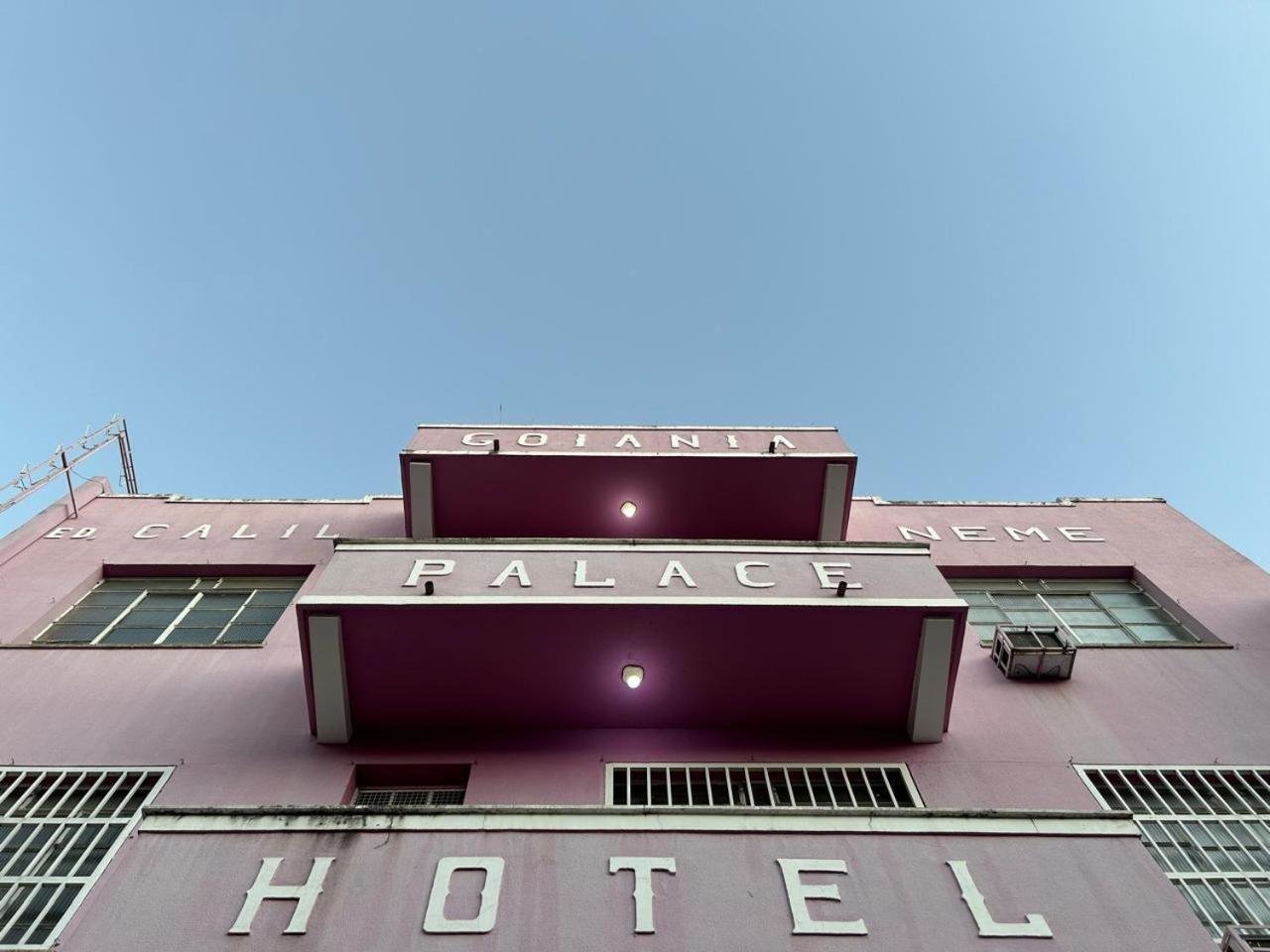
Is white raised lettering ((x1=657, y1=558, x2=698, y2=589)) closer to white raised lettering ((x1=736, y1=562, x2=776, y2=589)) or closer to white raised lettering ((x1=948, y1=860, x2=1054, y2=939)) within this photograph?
white raised lettering ((x1=736, y1=562, x2=776, y2=589))

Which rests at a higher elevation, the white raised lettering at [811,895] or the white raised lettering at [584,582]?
the white raised lettering at [584,582]

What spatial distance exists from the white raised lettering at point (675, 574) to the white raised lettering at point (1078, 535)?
8653 millimetres

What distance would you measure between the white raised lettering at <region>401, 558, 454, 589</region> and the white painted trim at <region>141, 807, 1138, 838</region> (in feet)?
11.7

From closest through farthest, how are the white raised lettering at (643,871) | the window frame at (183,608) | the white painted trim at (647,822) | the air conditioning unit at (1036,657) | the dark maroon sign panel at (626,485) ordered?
the white raised lettering at (643,871), the white painted trim at (647,822), the air conditioning unit at (1036,657), the window frame at (183,608), the dark maroon sign panel at (626,485)

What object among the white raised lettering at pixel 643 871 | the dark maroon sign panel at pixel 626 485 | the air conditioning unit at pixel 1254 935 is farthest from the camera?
the dark maroon sign panel at pixel 626 485

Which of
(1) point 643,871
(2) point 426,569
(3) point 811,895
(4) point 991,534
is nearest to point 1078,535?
(4) point 991,534

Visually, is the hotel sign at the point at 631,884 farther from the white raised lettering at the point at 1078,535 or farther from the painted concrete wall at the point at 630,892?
the white raised lettering at the point at 1078,535

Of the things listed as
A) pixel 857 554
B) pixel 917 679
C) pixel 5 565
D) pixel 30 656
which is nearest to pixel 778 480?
pixel 857 554

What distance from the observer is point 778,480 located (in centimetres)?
1424

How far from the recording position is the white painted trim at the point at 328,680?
9203 millimetres

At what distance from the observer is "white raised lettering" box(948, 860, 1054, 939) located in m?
5.39

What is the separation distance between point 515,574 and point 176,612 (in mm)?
6617

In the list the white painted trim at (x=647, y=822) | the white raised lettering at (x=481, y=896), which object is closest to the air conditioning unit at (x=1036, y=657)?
the white painted trim at (x=647, y=822)

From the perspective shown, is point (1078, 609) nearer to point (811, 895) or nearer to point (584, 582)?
point (584, 582)
